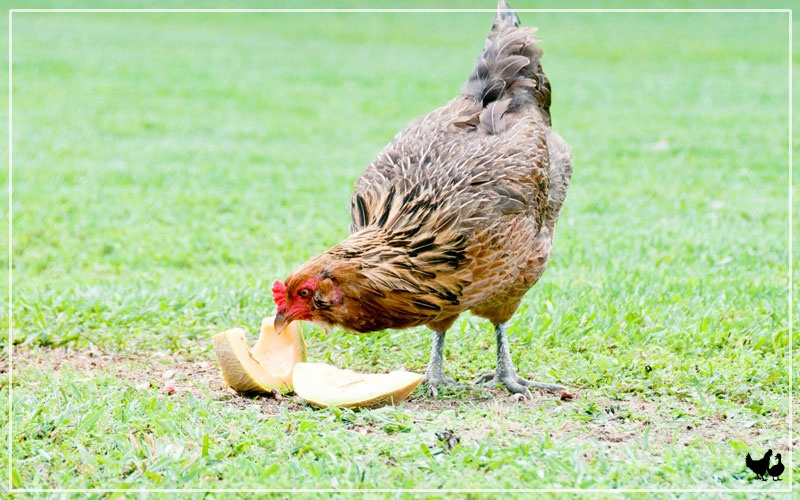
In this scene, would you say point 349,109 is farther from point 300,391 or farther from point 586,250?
point 300,391

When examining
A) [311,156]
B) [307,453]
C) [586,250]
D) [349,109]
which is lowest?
[307,453]

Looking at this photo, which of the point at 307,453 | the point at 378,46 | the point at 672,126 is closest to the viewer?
the point at 307,453

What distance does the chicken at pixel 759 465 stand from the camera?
405 centimetres

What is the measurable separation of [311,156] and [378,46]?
914cm

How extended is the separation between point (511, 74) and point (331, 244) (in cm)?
305

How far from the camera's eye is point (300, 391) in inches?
193

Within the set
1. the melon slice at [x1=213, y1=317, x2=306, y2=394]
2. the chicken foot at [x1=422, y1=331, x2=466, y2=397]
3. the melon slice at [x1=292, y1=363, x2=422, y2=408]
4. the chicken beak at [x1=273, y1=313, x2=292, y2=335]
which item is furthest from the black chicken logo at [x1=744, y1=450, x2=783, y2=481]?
the melon slice at [x1=213, y1=317, x2=306, y2=394]

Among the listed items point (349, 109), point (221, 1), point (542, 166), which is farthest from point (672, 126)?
point (221, 1)

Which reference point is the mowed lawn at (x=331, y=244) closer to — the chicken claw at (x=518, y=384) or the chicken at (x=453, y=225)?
the chicken claw at (x=518, y=384)

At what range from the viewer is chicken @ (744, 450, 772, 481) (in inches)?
159

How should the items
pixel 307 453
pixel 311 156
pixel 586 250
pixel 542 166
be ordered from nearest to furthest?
pixel 307 453
pixel 542 166
pixel 586 250
pixel 311 156

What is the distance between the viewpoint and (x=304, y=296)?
445cm

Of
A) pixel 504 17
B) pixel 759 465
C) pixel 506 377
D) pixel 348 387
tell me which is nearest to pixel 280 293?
pixel 348 387

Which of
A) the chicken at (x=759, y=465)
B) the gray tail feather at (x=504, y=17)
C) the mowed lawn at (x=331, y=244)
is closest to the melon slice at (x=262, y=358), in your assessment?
the mowed lawn at (x=331, y=244)
